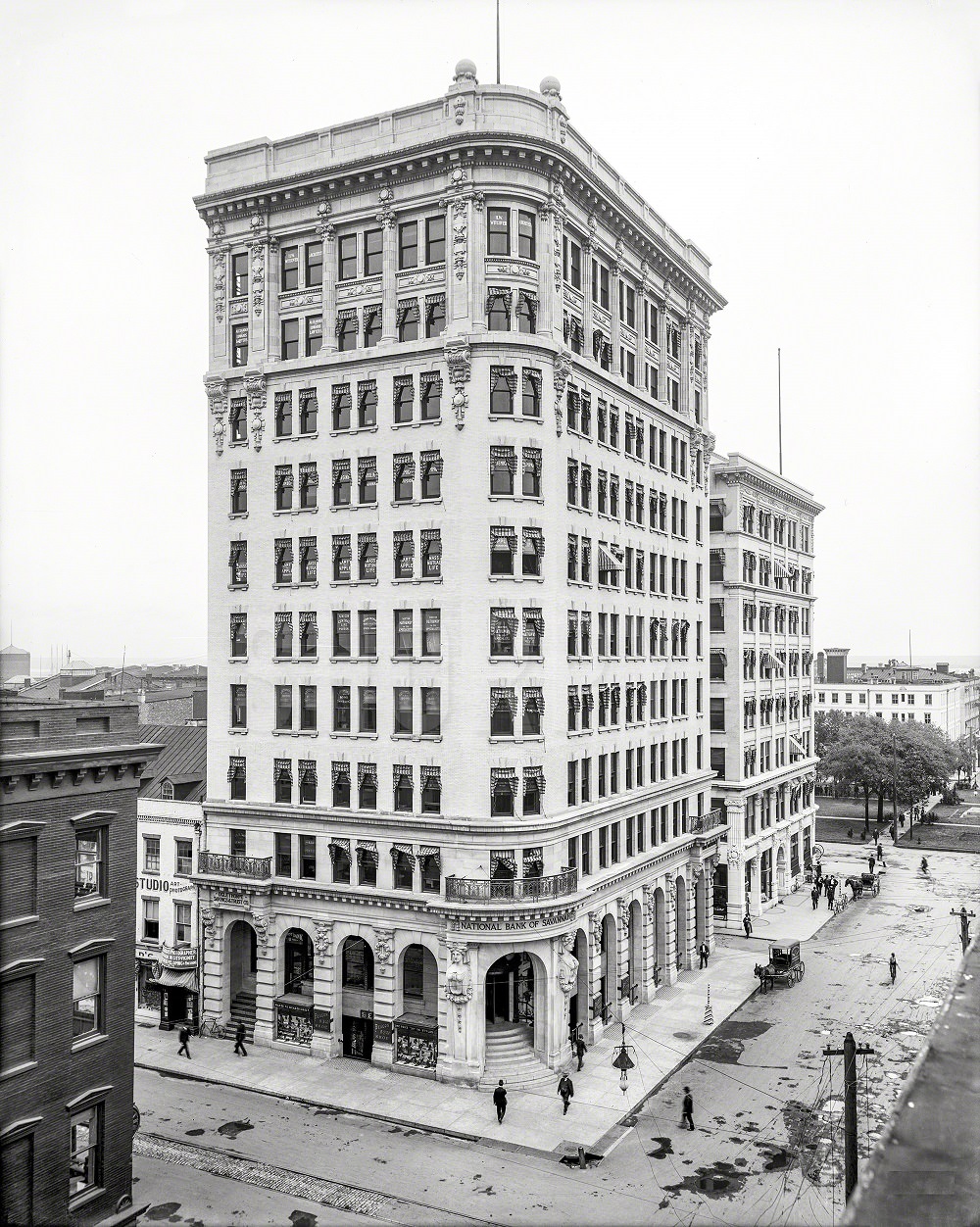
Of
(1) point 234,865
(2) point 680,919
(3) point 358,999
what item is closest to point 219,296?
(1) point 234,865

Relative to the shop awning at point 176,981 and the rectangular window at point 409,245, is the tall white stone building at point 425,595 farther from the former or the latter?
the shop awning at point 176,981

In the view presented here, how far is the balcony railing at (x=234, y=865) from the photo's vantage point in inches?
1751

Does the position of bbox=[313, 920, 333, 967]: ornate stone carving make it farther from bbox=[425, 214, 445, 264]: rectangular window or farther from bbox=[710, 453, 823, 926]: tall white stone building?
bbox=[710, 453, 823, 926]: tall white stone building

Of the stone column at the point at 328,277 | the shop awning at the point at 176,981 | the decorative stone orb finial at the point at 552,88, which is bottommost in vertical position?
the shop awning at the point at 176,981

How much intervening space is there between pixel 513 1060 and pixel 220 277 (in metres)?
39.1

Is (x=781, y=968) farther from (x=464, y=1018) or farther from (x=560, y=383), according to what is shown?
(x=560, y=383)

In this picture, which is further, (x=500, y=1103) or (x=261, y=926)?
(x=261, y=926)

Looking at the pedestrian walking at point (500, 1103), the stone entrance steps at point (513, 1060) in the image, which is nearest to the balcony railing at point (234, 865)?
the stone entrance steps at point (513, 1060)

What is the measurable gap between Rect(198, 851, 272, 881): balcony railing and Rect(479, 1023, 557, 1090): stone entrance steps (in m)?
12.6

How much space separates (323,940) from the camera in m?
42.8

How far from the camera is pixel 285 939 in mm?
44531

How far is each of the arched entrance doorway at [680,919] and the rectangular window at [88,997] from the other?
3580cm

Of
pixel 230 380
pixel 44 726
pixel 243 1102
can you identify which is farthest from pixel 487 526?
pixel 243 1102

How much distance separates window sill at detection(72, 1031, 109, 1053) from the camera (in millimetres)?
26125
